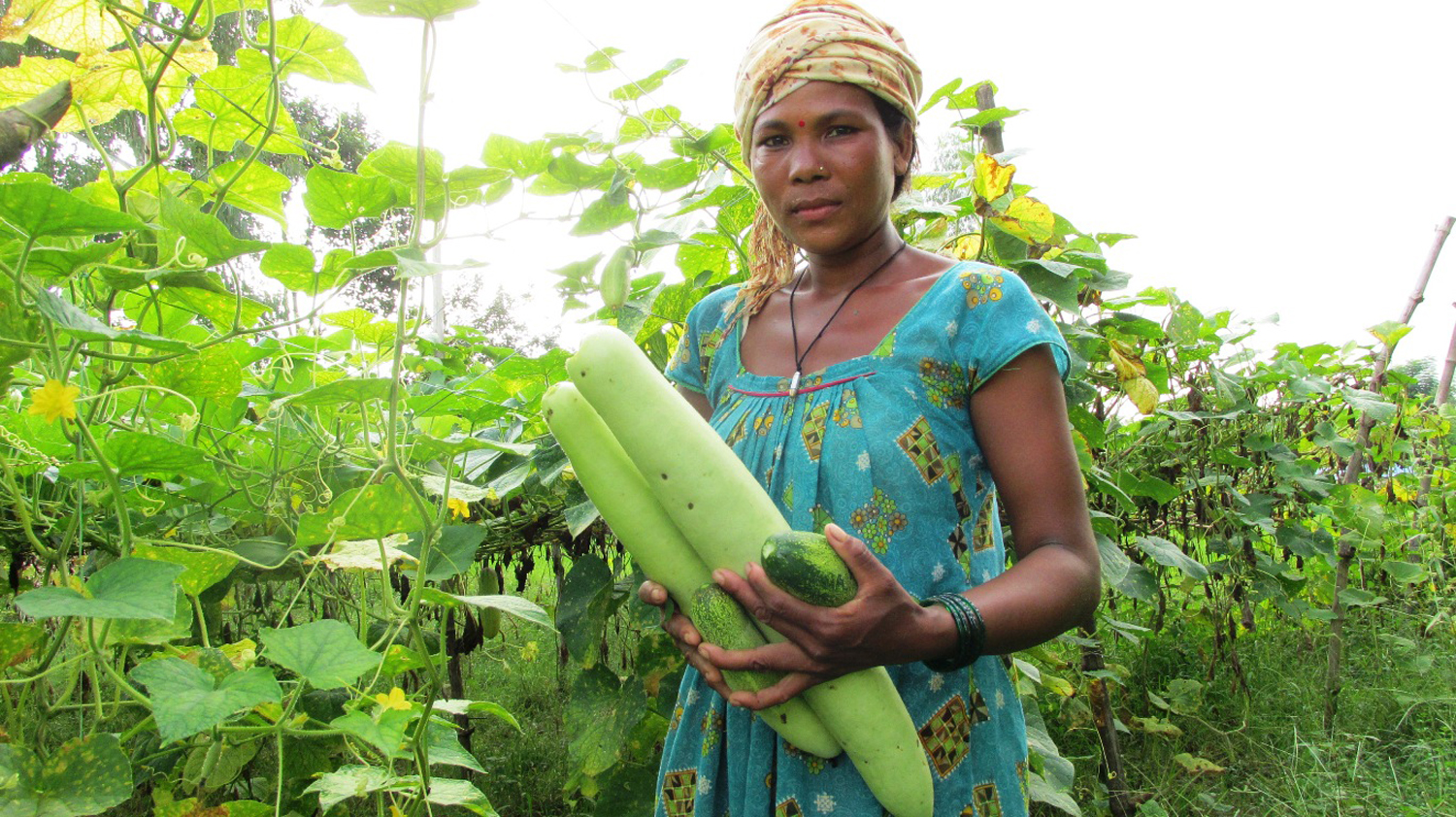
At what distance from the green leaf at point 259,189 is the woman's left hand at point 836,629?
866 mm

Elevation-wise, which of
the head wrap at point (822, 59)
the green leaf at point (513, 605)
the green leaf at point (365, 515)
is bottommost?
the green leaf at point (513, 605)

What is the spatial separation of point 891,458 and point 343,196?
2.79ft

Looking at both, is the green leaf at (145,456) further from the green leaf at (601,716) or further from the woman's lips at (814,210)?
the green leaf at (601,716)

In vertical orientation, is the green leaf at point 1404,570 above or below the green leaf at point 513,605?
below

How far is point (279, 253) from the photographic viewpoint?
123cm

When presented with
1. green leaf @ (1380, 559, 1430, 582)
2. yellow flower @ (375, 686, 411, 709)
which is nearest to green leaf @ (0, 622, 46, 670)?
yellow flower @ (375, 686, 411, 709)

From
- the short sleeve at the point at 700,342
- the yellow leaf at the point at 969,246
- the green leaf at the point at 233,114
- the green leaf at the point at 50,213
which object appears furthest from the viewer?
the yellow leaf at the point at 969,246

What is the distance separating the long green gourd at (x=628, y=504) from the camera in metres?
1.09

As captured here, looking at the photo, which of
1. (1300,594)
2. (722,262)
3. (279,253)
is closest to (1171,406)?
(1300,594)

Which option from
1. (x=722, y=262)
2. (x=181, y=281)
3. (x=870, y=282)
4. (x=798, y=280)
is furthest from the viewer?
(x=722, y=262)

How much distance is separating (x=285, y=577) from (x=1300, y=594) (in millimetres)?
4296

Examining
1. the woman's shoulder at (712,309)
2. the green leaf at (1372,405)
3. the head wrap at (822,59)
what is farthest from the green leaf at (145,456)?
the green leaf at (1372,405)

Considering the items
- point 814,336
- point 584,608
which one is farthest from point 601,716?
point 814,336

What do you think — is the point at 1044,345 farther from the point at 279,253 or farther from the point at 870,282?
the point at 279,253
